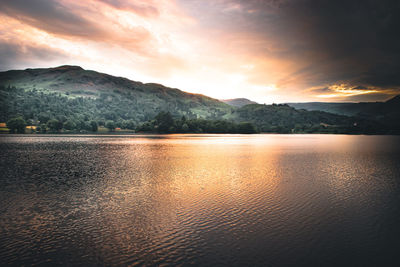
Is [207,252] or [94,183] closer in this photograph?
[207,252]

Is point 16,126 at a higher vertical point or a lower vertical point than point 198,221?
higher

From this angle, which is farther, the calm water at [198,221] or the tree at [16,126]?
the tree at [16,126]

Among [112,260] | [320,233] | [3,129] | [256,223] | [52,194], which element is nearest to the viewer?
[112,260]

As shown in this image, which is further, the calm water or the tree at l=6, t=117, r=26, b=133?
the tree at l=6, t=117, r=26, b=133

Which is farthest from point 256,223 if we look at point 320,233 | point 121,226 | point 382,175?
point 382,175

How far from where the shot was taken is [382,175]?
105ft

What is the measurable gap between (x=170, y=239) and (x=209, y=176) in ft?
59.4

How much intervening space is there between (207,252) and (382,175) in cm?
3289

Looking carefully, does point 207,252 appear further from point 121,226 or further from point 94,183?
point 94,183

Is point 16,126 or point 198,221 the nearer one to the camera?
point 198,221

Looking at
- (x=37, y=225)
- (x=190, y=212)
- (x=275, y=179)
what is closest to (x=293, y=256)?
(x=190, y=212)

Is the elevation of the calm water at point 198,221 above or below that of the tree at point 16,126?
below

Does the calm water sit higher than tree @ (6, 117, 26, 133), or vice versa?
tree @ (6, 117, 26, 133)

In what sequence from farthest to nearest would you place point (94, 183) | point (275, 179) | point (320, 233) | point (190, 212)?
1. point (275, 179)
2. point (94, 183)
3. point (190, 212)
4. point (320, 233)
